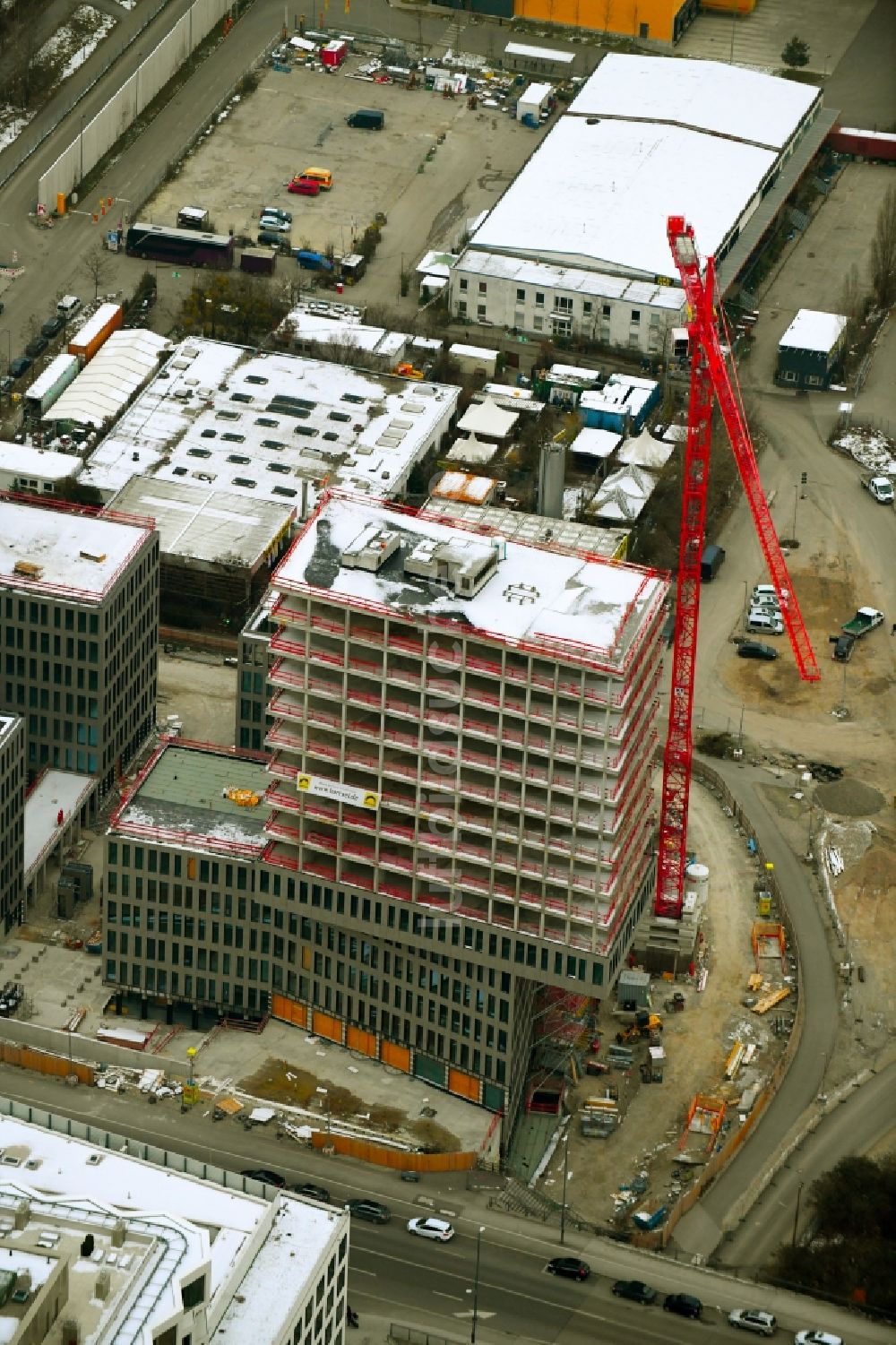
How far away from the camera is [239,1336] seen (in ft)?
652

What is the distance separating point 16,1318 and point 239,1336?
902 inches

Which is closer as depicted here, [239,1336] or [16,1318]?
[16,1318]

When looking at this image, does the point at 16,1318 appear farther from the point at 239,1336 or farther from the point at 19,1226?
the point at 239,1336

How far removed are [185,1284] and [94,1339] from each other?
27.2 ft

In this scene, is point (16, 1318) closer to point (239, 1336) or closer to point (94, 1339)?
point (94, 1339)

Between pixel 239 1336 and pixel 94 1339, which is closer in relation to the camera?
pixel 94 1339

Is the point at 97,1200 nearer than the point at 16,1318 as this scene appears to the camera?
No

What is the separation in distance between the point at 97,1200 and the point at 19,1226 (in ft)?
21.3

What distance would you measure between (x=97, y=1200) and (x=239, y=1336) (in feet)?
42.2

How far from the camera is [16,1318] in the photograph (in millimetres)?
178875

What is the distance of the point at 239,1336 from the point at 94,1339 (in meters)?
19.7

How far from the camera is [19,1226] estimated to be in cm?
18800

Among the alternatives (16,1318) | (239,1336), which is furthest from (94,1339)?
(239,1336)

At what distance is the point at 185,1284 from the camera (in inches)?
7372
